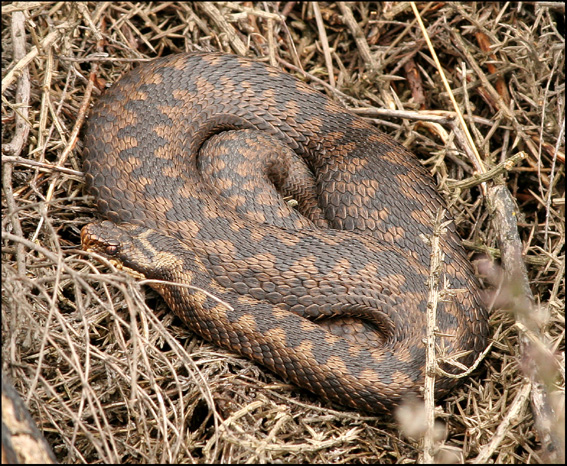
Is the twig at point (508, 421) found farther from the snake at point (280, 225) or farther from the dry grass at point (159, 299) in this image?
the snake at point (280, 225)

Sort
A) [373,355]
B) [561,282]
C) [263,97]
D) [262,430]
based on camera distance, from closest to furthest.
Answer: [262,430]
[373,355]
[561,282]
[263,97]

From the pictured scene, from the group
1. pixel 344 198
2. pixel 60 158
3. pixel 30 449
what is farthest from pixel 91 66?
pixel 30 449

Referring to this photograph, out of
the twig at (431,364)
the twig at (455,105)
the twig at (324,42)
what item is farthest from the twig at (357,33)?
the twig at (431,364)

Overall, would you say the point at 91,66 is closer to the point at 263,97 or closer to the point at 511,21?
the point at 263,97

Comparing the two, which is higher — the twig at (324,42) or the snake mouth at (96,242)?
the twig at (324,42)

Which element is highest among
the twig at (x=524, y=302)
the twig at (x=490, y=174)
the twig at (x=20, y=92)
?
the twig at (x=20, y=92)

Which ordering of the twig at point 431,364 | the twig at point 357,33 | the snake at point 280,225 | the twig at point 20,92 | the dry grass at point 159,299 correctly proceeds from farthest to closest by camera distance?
the twig at point 357,33
the twig at point 20,92
the snake at point 280,225
the dry grass at point 159,299
the twig at point 431,364

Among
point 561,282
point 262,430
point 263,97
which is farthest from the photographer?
point 263,97

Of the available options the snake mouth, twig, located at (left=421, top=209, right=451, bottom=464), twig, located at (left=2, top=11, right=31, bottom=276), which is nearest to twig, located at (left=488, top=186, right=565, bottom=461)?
twig, located at (left=421, top=209, right=451, bottom=464)
